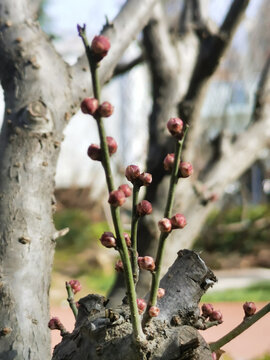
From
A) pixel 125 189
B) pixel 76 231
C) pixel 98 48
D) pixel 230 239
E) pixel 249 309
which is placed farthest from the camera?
pixel 76 231

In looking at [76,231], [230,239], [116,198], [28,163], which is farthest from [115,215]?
[76,231]

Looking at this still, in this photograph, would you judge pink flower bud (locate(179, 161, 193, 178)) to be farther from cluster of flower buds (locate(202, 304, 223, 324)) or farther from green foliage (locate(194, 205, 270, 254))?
green foliage (locate(194, 205, 270, 254))

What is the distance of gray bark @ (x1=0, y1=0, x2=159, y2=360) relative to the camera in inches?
53.5

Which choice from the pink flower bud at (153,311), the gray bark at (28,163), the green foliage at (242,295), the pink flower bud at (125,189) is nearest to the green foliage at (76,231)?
the green foliage at (242,295)

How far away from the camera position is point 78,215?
13797 mm

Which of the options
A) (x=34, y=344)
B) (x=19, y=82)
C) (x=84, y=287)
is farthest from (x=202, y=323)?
(x=84, y=287)

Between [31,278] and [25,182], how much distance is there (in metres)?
0.27

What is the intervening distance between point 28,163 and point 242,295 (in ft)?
24.0

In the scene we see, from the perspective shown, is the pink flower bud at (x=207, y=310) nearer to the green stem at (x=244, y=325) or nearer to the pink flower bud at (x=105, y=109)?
the green stem at (x=244, y=325)

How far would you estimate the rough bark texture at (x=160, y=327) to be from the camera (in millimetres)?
1025

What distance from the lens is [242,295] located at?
27.8 ft

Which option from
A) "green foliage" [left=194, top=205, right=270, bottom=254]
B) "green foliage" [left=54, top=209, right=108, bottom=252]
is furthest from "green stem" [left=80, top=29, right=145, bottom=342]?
"green foliage" [left=54, top=209, right=108, bottom=252]

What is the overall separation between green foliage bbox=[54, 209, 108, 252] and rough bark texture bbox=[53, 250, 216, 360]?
38.5 feet

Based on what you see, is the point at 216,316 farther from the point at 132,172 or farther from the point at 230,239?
the point at 230,239
